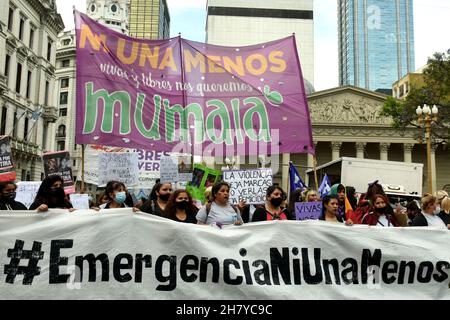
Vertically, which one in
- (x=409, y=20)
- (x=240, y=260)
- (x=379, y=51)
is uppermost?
(x=409, y=20)

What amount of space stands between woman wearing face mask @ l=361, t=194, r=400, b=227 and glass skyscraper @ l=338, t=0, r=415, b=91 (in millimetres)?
128156

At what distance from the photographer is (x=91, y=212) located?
13.9 ft

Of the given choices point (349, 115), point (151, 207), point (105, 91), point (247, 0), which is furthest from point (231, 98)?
point (247, 0)

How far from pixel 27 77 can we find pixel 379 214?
40269 millimetres

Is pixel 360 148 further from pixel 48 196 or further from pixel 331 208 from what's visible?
pixel 48 196

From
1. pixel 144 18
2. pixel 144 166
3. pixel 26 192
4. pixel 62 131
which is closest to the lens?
pixel 144 166

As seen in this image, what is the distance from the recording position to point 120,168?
758 cm

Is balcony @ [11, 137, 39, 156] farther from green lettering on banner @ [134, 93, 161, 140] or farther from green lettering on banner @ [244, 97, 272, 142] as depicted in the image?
green lettering on banner @ [244, 97, 272, 142]

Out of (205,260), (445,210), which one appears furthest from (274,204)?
(445,210)

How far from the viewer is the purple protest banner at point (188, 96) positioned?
20.4ft

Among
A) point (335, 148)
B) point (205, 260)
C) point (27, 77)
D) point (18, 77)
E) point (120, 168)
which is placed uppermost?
point (27, 77)

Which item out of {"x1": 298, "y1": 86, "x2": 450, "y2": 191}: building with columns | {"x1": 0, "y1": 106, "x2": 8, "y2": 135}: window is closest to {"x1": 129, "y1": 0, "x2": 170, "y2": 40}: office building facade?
{"x1": 298, "y1": 86, "x2": 450, "y2": 191}: building with columns
